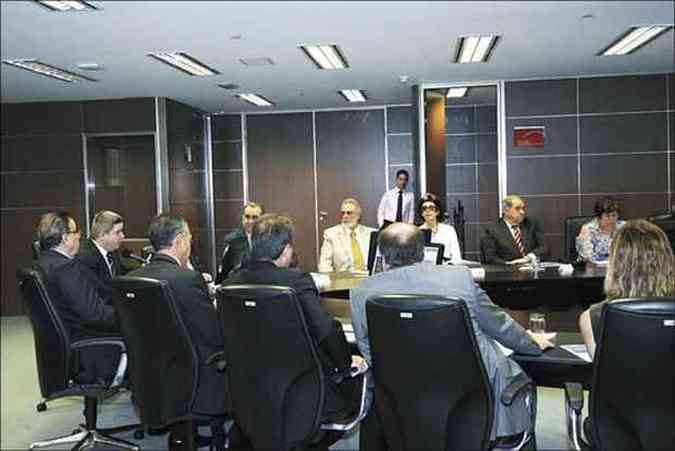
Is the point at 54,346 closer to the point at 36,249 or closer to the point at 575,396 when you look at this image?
the point at 575,396

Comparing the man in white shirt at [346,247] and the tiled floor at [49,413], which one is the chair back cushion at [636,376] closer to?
the tiled floor at [49,413]

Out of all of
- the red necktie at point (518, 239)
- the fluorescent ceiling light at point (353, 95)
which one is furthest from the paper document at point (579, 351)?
the fluorescent ceiling light at point (353, 95)

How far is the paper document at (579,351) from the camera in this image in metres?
2.58

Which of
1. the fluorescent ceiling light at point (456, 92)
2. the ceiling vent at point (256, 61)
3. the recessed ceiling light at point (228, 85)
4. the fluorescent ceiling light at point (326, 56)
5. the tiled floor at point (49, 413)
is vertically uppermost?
the fluorescent ceiling light at point (326, 56)

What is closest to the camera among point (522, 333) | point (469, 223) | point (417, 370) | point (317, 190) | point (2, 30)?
point (417, 370)

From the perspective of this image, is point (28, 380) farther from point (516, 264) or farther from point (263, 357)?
point (516, 264)

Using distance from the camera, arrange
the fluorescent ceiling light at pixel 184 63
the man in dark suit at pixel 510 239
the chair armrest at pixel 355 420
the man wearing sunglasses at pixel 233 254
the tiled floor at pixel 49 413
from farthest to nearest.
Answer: the fluorescent ceiling light at pixel 184 63
the man in dark suit at pixel 510 239
the man wearing sunglasses at pixel 233 254
the chair armrest at pixel 355 420
the tiled floor at pixel 49 413

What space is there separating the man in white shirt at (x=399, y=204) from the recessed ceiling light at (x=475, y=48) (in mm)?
2782

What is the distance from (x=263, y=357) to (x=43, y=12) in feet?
10.9

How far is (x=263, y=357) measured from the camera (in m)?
2.63

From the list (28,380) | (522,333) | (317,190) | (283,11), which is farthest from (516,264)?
(317,190)

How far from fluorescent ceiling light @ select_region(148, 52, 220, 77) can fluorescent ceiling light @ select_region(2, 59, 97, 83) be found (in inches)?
43.0

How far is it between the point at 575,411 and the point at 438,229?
340 cm

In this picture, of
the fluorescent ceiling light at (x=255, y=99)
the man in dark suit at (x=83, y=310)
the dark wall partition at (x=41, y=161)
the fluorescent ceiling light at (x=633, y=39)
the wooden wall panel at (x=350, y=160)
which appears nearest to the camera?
the man in dark suit at (x=83, y=310)
